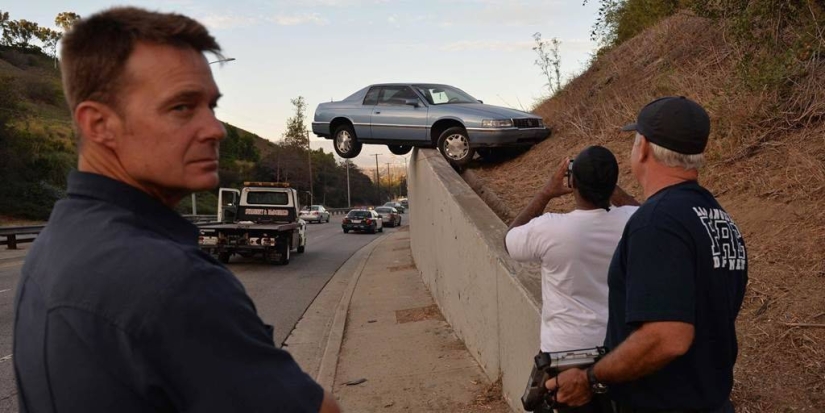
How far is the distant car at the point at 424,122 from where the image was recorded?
12.4 metres

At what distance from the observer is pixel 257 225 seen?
17.9 metres

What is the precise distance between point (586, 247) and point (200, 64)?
2.10m

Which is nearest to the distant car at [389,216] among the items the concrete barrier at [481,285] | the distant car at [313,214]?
→ the distant car at [313,214]

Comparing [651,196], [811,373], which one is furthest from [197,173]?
[811,373]

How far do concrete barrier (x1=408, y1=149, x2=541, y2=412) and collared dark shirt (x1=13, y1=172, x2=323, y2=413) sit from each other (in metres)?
3.32

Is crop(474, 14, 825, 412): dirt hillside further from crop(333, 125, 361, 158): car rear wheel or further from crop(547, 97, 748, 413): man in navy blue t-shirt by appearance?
crop(333, 125, 361, 158): car rear wheel

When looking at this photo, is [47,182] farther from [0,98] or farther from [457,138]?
[457,138]

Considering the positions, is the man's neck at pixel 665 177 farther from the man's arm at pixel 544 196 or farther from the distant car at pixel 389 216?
the distant car at pixel 389 216

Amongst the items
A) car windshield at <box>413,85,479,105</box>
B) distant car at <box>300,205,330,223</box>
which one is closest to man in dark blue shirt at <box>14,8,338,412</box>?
car windshield at <box>413,85,479,105</box>

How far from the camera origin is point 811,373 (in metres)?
3.76

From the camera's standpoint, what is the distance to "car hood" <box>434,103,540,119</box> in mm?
12414

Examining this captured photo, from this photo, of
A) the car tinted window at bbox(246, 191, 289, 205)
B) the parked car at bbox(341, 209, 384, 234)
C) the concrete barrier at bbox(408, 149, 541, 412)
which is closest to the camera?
the concrete barrier at bbox(408, 149, 541, 412)

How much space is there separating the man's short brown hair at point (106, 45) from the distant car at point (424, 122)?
11.0 m

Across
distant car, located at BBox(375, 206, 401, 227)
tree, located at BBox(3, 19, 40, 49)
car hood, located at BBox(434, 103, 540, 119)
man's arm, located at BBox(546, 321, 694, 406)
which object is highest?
tree, located at BBox(3, 19, 40, 49)
